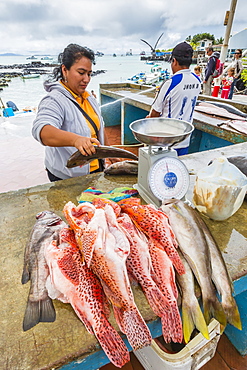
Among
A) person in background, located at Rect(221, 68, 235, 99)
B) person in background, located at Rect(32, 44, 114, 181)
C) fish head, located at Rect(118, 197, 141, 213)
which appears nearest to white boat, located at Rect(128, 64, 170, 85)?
person in background, located at Rect(221, 68, 235, 99)

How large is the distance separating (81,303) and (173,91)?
3.18 metres

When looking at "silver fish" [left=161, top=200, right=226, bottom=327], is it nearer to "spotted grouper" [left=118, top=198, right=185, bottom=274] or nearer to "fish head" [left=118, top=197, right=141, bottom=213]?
"spotted grouper" [left=118, top=198, right=185, bottom=274]

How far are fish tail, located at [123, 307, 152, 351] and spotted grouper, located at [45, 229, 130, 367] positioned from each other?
0.05 meters

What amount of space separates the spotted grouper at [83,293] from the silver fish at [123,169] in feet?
3.98

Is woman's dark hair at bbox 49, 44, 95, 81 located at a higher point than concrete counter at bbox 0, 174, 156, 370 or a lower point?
higher

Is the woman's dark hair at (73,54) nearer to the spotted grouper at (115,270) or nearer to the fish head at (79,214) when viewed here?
the fish head at (79,214)

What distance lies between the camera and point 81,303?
1064mm

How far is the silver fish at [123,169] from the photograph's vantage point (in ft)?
7.85

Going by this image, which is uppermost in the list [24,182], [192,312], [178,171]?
[178,171]

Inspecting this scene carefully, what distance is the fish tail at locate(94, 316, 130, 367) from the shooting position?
951 mm

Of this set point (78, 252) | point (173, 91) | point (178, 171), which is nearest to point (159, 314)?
point (78, 252)

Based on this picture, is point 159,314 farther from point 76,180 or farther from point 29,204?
point 76,180

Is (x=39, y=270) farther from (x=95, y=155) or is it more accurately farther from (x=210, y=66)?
(x=210, y=66)

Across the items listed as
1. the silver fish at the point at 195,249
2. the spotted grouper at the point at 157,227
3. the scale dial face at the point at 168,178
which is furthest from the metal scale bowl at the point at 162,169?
the spotted grouper at the point at 157,227
